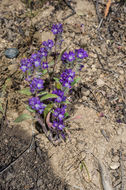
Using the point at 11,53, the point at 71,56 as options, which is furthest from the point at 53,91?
the point at 11,53

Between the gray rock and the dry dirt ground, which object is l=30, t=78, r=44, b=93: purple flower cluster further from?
the gray rock

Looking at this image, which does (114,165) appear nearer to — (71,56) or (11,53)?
(71,56)

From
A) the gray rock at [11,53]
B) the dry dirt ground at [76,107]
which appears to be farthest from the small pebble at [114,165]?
the gray rock at [11,53]

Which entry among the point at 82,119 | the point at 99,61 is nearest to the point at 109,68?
the point at 99,61

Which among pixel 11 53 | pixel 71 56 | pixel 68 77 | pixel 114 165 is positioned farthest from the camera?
pixel 11 53

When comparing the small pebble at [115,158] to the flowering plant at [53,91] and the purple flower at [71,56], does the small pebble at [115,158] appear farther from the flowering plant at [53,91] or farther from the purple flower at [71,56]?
the purple flower at [71,56]

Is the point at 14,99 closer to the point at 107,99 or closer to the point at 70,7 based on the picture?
the point at 107,99

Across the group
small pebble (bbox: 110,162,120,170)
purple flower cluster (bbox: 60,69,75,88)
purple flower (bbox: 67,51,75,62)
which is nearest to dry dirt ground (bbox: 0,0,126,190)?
small pebble (bbox: 110,162,120,170)
